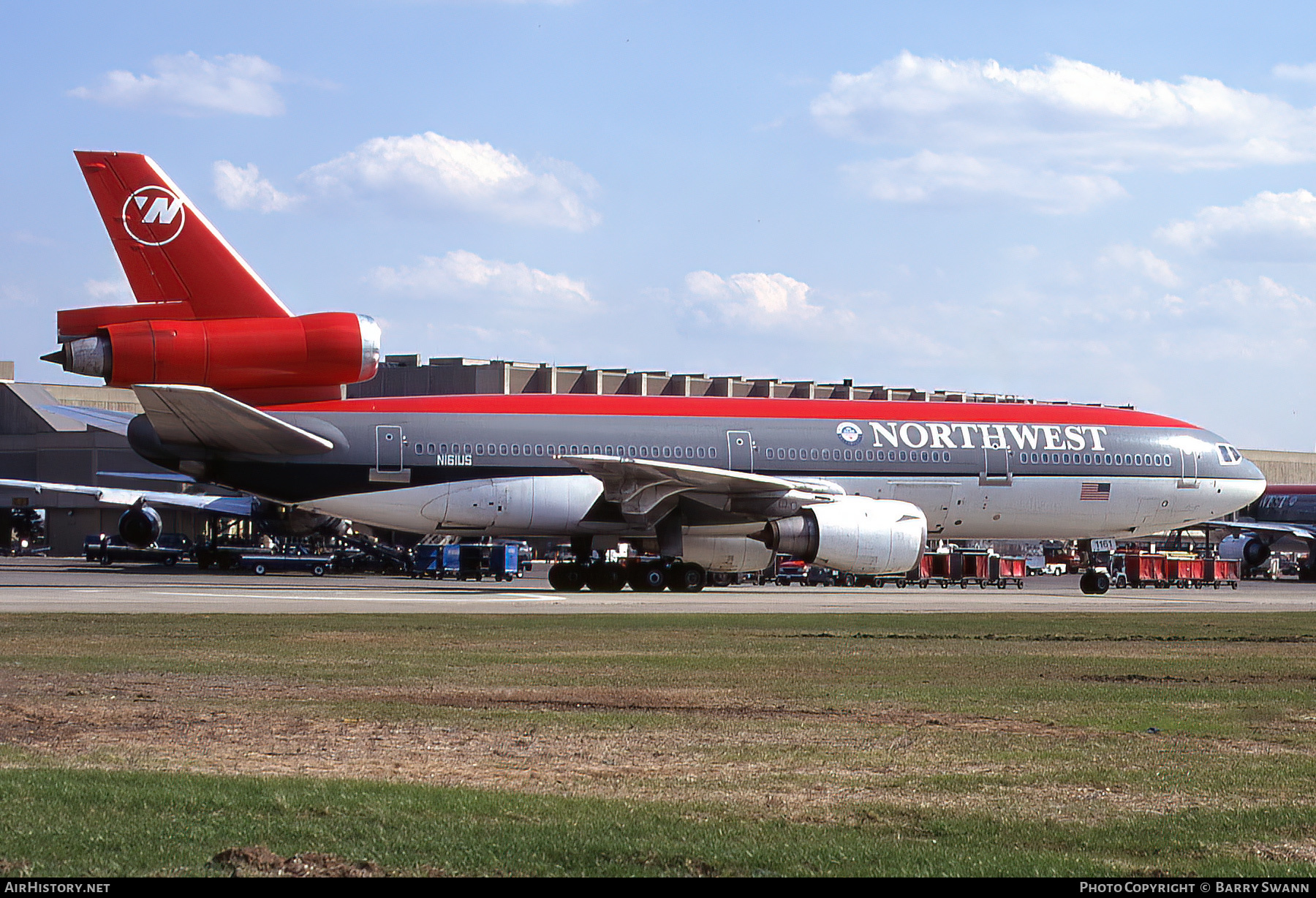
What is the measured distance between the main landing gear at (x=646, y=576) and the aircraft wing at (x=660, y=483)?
1.76m

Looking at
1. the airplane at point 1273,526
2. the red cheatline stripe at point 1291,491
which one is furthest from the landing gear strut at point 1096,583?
the red cheatline stripe at point 1291,491

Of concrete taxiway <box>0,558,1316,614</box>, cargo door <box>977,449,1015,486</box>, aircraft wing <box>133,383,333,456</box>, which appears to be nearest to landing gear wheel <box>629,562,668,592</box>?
concrete taxiway <box>0,558,1316,614</box>

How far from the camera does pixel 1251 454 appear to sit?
106 meters

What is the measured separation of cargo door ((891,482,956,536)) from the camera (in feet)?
118

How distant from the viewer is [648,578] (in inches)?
1372

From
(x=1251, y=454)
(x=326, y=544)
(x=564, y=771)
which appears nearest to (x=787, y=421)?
(x=564, y=771)

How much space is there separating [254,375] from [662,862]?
26843 mm

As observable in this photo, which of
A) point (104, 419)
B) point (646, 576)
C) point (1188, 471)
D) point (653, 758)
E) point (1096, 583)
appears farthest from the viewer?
point (1096, 583)

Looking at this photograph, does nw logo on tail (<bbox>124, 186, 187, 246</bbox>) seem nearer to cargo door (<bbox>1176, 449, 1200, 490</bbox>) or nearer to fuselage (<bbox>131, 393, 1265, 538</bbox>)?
fuselage (<bbox>131, 393, 1265, 538</bbox>)

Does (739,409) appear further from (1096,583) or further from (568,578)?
(1096,583)

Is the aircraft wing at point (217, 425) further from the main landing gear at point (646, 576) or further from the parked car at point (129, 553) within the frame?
the parked car at point (129, 553)

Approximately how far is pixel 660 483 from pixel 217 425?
9.90m

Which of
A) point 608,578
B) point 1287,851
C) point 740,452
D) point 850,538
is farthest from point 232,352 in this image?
point 1287,851

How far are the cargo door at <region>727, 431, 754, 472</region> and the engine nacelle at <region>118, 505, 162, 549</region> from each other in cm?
2917
